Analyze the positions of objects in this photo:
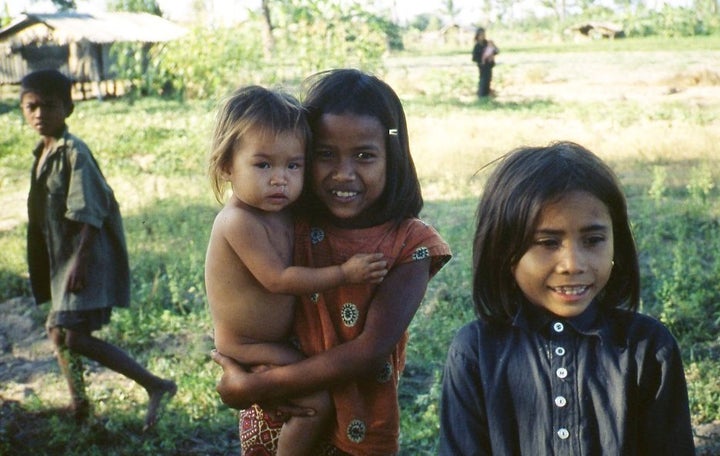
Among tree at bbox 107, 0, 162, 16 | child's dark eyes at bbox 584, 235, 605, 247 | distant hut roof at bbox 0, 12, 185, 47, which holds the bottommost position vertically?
child's dark eyes at bbox 584, 235, 605, 247

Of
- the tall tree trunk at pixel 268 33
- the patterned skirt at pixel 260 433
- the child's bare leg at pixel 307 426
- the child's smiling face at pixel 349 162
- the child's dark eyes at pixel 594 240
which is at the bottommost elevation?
the patterned skirt at pixel 260 433

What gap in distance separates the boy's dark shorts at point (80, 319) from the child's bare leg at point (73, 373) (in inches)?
2.1

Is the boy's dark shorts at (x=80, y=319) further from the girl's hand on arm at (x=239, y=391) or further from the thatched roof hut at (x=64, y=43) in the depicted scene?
the thatched roof hut at (x=64, y=43)

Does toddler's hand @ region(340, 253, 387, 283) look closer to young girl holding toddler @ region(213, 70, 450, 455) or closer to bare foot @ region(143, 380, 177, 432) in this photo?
young girl holding toddler @ region(213, 70, 450, 455)

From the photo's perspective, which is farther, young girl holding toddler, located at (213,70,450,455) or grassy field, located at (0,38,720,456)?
grassy field, located at (0,38,720,456)

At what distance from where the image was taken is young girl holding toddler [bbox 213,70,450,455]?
1.70 meters

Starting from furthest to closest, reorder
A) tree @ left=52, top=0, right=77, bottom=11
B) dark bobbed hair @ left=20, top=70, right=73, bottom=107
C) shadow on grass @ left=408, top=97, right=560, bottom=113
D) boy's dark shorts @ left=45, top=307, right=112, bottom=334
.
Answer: tree @ left=52, top=0, right=77, bottom=11
shadow on grass @ left=408, top=97, right=560, bottom=113
boy's dark shorts @ left=45, top=307, right=112, bottom=334
dark bobbed hair @ left=20, top=70, right=73, bottom=107

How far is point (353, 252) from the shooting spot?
1.72 meters

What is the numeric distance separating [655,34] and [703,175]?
22.2m

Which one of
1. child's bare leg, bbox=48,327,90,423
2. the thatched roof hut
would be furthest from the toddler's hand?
the thatched roof hut

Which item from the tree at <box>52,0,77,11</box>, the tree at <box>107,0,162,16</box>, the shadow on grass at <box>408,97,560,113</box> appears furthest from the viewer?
the tree at <box>52,0,77,11</box>

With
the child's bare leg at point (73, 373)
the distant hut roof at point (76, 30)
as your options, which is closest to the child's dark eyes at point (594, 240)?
the child's bare leg at point (73, 373)

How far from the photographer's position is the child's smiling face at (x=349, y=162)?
1.70m

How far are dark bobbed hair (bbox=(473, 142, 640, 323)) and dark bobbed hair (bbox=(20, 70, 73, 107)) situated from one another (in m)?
2.34
